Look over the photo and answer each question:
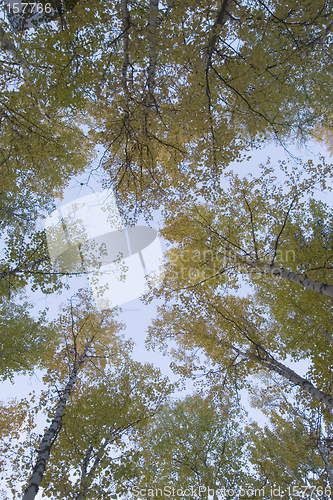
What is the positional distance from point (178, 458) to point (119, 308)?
4.36 m

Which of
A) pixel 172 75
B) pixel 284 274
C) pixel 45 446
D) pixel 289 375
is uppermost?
pixel 172 75

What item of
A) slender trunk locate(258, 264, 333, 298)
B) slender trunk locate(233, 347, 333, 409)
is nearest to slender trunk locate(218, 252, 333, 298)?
slender trunk locate(258, 264, 333, 298)

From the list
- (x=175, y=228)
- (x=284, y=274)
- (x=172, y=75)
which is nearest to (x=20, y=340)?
(x=175, y=228)

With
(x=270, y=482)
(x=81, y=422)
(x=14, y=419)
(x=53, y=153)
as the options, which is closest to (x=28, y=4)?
(x=53, y=153)

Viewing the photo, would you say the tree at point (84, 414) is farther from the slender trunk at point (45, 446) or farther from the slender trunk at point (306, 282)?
the slender trunk at point (306, 282)

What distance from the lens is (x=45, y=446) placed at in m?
4.14

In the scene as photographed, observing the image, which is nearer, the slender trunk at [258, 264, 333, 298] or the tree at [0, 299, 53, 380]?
the slender trunk at [258, 264, 333, 298]
